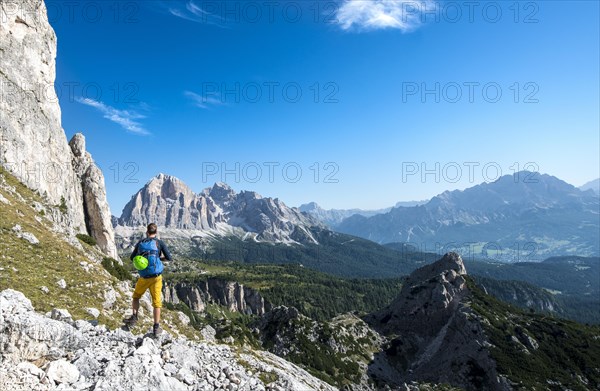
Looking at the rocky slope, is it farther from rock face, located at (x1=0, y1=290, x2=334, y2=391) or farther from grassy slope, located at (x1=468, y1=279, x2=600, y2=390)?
rock face, located at (x1=0, y1=290, x2=334, y2=391)

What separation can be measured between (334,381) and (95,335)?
301ft

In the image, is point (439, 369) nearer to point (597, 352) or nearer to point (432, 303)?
point (432, 303)

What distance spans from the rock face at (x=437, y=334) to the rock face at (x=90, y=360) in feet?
323

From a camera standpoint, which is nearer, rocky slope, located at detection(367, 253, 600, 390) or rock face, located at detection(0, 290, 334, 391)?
rock face, located at detection(0, 290, 334, 391)

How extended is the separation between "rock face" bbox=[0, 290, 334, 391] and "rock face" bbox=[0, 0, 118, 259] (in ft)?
141

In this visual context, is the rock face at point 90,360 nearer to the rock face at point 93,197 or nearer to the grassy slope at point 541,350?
the rock face at point 93,197

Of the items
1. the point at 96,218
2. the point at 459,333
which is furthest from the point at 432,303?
the point at 96,218

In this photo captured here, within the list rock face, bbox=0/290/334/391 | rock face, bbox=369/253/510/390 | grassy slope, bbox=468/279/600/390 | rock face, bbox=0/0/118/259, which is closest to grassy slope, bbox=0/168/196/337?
rock face, bbox=0/290/334/391

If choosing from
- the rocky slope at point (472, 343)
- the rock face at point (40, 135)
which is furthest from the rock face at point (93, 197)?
the rocky slope at point (472, 343)

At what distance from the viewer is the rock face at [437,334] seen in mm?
95312

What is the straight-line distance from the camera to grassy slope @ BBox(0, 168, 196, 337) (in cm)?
2628

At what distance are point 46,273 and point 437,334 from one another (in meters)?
127

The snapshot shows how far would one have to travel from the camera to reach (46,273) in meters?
30.9

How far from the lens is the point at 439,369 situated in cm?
10250
